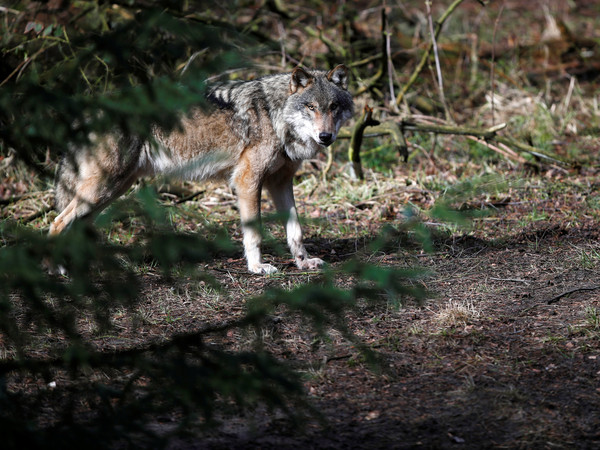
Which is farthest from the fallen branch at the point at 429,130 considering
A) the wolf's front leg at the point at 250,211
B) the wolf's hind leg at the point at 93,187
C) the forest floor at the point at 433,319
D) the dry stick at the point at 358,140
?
the wolf's hind leg at the point at 93,187

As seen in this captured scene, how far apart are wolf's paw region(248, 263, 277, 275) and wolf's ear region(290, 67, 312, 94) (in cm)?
159

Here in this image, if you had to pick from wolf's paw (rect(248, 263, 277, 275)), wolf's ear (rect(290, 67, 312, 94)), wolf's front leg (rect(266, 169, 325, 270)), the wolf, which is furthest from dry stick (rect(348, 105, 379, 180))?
wolf's paw (rect(248, 263, 277, 275))

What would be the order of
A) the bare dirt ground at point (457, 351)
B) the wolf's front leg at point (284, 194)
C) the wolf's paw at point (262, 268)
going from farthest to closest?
the wolf's front leg at point (284, 194) → the wolf's paw at point (262, 268) → the bare dirt ground at point (457, 351)

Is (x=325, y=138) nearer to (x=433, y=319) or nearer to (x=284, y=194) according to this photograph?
(x=284, y=194)

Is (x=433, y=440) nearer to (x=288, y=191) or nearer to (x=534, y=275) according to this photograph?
(x=534, y=275)

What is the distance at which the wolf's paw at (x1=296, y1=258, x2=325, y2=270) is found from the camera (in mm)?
5562

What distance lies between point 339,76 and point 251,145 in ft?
3.49

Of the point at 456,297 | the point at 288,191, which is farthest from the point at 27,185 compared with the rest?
the point at 456,297

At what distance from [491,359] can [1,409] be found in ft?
8.27

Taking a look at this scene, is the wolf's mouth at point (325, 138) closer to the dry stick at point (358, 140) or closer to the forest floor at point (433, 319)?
the forest floor at point (433, 319)

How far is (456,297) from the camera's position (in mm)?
4629

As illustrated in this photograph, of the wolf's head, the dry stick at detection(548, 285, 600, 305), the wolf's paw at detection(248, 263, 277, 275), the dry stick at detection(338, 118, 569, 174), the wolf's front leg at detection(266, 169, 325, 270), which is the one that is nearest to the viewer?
the dry stick at detection(548, 285, 600, 305)

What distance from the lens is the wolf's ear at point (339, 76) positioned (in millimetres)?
5867

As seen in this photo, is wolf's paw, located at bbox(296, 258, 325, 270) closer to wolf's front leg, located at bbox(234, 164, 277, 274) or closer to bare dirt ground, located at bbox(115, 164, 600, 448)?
bare dirt ground, located at bbox(115, 164, 600, 448)
